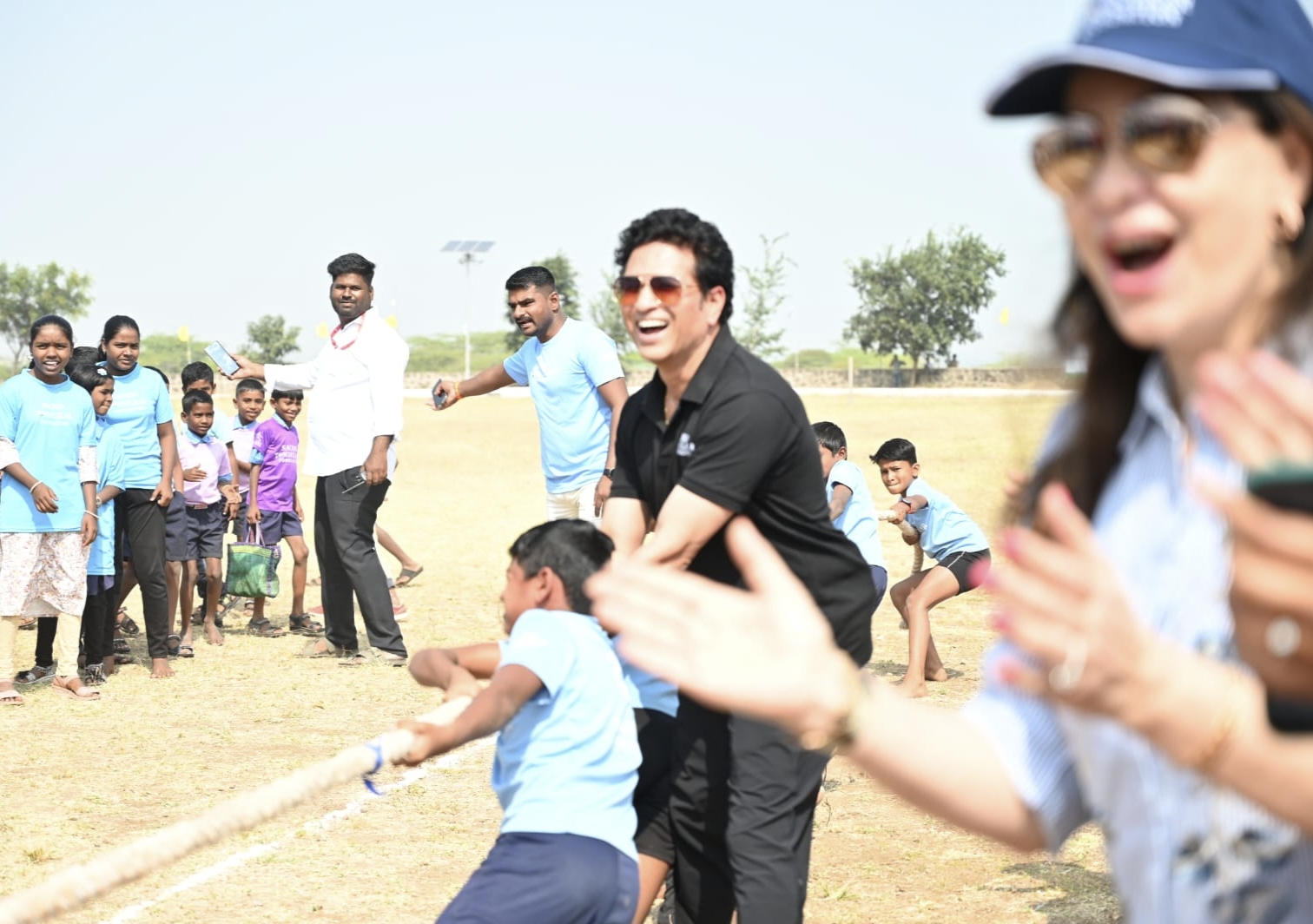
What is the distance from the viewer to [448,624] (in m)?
12.1

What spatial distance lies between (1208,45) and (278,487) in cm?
1152

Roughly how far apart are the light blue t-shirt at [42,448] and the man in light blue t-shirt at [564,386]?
2.19 m

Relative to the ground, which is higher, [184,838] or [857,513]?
[184,838]

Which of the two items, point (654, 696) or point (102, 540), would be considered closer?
point (654, 696)

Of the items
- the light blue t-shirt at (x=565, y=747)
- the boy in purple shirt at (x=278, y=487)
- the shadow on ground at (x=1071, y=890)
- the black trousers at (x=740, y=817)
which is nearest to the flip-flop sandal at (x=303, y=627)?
the boy in purple shirt at (x=278, y=487)

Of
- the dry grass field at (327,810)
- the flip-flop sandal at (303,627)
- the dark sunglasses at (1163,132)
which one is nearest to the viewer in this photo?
the dark sunglasses at (1163,132)

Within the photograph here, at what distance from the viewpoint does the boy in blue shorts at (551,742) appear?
3664 millimetres

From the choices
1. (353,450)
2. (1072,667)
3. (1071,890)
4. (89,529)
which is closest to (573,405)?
(353,450)

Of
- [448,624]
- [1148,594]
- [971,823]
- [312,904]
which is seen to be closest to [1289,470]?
[1148,594]

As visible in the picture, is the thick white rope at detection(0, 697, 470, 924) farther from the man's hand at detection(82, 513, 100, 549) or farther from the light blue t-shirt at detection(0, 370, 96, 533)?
the man's hand at detection(82, 513, 100, 549)

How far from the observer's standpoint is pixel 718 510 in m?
4.25

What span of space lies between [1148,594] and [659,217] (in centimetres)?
335

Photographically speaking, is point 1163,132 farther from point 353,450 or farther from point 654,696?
point 353,450

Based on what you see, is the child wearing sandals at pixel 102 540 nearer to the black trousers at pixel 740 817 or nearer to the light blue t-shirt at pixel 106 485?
the light blue t-shirt at pixel 106 485
